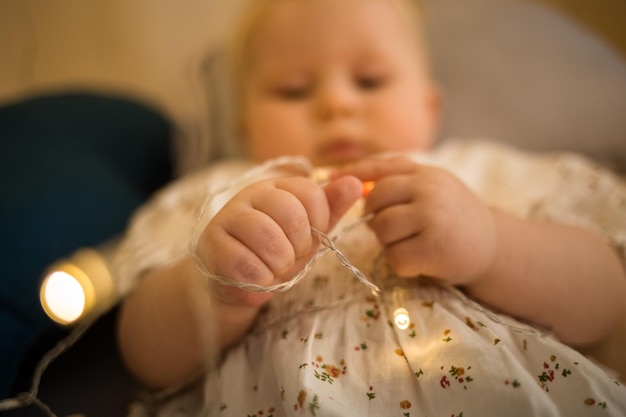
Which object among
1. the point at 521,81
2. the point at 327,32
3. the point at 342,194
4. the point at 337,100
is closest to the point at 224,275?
the point at 342,194

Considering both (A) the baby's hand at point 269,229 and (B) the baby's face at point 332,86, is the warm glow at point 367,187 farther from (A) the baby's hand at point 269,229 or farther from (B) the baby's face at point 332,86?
(B) the baby's face at point 332,86

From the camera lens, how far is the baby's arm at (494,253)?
0.52 metres

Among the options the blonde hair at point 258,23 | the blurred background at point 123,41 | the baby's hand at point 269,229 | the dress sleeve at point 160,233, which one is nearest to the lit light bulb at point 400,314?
the baby's hand at point 269,229

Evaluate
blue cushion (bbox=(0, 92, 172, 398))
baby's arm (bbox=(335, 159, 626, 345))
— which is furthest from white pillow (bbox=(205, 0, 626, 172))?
baby's arm (bbox=(335, 159, 626, 345))

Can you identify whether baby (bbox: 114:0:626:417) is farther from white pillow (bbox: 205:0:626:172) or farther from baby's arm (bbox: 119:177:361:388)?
white pillow (bbox: 205:0:626:172)

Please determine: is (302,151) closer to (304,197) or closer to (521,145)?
(304,197)

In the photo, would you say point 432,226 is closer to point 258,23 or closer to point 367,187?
point 367,187

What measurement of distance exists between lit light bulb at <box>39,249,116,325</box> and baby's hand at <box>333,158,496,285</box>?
0.40m

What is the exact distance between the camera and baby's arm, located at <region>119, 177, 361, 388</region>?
46cm

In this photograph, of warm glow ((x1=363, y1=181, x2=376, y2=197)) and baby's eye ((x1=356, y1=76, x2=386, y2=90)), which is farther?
baby's eye ((x1=356, y1=76, x2=386, y2=90))

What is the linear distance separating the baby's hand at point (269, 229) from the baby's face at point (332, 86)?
296 millimetres

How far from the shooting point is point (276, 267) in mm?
455

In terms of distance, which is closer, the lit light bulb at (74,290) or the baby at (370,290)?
the baby at (370,290)

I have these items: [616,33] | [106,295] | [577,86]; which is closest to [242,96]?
[106,295]
